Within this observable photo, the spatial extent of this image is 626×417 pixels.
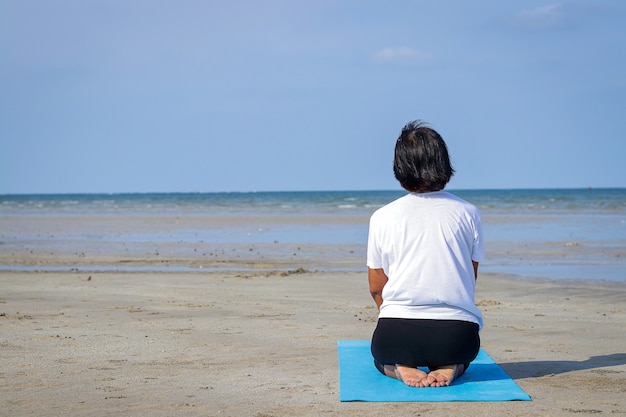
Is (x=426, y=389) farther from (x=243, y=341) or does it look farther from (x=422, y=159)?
(x=243, y=341)

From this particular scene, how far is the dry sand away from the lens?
14.8 feet

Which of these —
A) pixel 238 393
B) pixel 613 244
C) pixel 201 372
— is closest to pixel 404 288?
pixel 238 393

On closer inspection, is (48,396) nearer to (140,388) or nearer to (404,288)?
(140,388)

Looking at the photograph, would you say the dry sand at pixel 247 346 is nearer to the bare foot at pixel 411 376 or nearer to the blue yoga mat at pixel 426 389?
Answer: the blue yoga mat at pixel 426 389

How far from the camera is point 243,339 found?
6.71 meters

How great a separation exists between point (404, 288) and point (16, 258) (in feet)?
40.8

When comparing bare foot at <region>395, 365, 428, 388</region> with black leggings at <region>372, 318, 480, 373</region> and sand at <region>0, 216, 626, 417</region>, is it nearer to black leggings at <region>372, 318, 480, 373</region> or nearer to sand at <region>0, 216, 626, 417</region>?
black leggings at <region>372, 318, 480, 373</region>

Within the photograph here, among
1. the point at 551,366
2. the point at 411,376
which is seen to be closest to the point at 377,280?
the point at 411,376

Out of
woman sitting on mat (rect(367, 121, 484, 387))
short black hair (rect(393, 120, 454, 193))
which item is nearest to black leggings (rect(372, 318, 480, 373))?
woman sitting on mat (rect(367, 121, 484, 387))

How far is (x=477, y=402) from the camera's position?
449cm

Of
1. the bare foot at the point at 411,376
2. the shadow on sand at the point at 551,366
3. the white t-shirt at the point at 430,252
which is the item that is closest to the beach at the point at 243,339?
the shadow on sand at the point at 551,366

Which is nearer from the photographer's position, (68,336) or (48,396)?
(48,396)

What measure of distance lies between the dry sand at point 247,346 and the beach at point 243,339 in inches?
0.6

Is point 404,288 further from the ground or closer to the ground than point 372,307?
further from the ground
